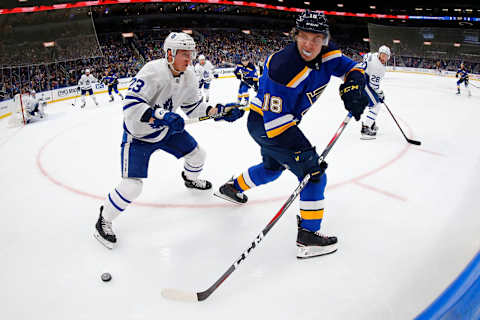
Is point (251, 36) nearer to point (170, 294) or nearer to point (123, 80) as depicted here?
point (123, 80)

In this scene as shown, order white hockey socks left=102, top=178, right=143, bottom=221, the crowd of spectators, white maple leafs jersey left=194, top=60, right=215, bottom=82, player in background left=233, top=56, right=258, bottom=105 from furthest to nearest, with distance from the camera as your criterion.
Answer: the crowd of spectators → white maple leafs jersey left=194, top=60, right=215, bottom=82 → player in background left=233, top=56, right=258, bottom=105 → white hockey socks left=102, top=178, right=143, bottom=221

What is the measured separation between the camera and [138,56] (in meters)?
19.7

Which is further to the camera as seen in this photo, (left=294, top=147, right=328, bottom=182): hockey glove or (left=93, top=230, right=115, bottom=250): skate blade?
(left=93, top=230, right=115, bottom=250): skate blade

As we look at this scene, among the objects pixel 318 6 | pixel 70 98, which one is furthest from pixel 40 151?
pixel 318 6

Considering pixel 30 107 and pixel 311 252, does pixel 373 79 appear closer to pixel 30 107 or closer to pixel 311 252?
pixel 311 252

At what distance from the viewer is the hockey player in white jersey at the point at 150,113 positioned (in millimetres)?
2094

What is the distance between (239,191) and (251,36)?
25.5m

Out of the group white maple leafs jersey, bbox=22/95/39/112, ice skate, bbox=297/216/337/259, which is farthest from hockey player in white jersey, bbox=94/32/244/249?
white maple leafs jersey, bbox=22/95/39/112

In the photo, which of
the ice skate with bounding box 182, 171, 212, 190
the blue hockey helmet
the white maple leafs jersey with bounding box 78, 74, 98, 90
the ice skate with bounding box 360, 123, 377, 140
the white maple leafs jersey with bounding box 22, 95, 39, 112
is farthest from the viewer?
the white maple leafs jersey with bounding box 78, 74, 98, 90

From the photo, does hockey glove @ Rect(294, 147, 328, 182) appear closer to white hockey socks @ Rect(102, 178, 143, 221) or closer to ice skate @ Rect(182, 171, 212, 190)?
white hockey socks @ Rect(102, 178, 143, 221)

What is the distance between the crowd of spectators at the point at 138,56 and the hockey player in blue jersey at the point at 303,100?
24.5 feet

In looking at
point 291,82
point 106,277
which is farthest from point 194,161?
point 291,82

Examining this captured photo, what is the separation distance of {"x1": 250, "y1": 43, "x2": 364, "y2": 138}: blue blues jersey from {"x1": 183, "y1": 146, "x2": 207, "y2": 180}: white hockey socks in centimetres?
96

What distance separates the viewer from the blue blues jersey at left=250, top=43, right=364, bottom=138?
180cm
